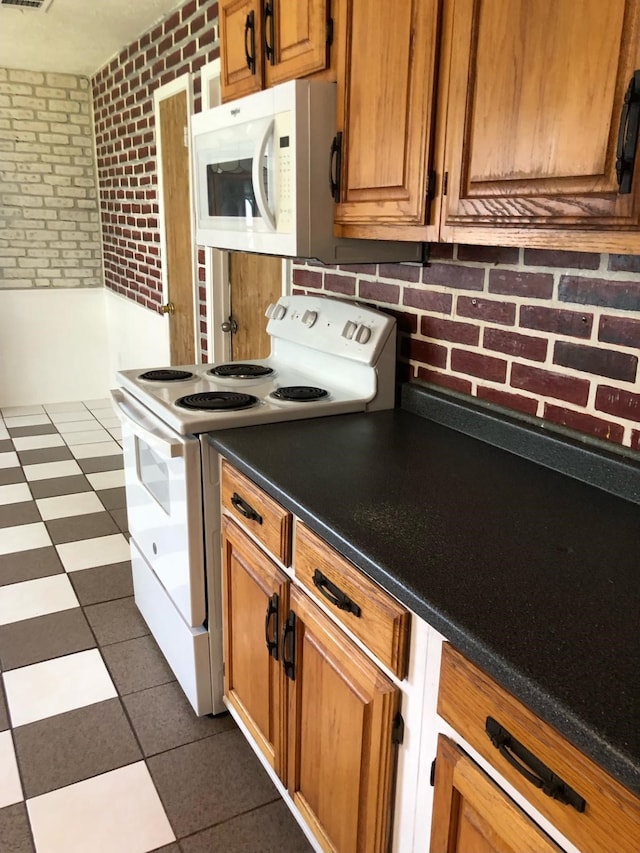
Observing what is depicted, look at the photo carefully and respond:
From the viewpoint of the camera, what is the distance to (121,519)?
10.5 feet

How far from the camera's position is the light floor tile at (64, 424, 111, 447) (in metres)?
4.38

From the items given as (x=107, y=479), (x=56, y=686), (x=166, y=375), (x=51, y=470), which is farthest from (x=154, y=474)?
(x=51, y=470)

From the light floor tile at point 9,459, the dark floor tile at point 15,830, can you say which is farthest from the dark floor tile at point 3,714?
the light floor tile at point 9,459

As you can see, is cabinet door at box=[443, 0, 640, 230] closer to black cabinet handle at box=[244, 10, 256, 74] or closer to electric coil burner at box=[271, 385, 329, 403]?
electric coil burner at box=[271, 385, 329, 403]

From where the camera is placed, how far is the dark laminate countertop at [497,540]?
2.62 feet

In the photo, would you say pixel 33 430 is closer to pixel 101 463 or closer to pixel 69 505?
pixel 101 463

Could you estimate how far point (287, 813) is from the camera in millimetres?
1662

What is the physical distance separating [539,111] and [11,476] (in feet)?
11.4

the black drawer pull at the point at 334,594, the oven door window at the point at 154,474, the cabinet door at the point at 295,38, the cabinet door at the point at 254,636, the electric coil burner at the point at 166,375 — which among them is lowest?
the cabinet door at the point at 254,636

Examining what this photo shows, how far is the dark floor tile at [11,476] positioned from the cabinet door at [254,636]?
234 centimetres

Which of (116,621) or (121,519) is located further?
(121,519)

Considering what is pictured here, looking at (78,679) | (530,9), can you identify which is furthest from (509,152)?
(78,679)

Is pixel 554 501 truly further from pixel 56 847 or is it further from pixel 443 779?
pixel 56 847

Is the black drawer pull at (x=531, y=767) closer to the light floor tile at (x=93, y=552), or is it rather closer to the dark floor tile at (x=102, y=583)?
the dark floor tile at (x=102, y=583)
